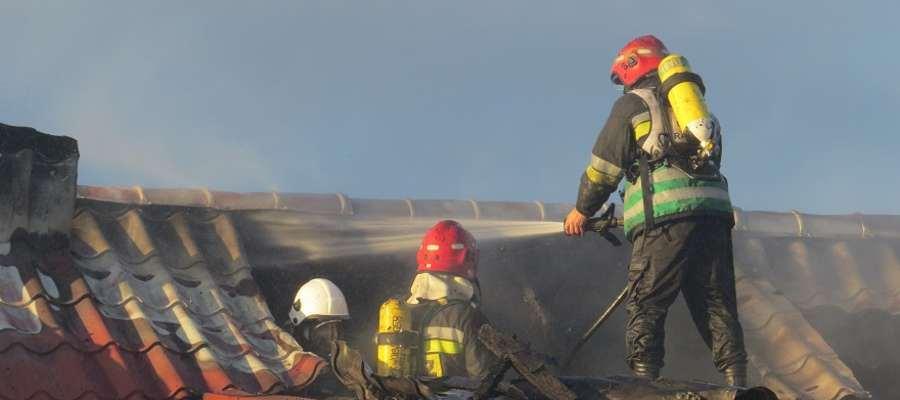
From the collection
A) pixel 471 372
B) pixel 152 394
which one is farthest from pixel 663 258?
pixel 152 394

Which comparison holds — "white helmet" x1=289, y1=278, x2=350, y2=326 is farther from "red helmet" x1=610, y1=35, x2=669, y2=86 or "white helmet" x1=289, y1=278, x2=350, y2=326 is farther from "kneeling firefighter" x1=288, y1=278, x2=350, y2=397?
"red helmet" x1=610, y1=35, x2=669, y2=86

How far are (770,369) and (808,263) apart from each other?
1899mm

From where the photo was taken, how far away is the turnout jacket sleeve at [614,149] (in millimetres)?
5984

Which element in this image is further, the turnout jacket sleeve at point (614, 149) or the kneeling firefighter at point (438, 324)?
the kneeling firefighter at point (438, 324)

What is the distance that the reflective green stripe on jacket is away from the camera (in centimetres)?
585

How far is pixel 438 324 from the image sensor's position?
695 cm

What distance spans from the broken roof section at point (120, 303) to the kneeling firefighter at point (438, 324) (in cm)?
56

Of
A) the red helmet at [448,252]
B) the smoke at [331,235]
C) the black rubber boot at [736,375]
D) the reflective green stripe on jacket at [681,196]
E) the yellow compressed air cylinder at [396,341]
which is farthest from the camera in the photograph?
the smoke at [331,235]

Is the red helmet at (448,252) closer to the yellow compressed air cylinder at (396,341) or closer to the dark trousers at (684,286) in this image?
the yellow compressed air cylinder at (396,341)

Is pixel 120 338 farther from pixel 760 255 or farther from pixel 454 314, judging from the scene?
pixel 760 255

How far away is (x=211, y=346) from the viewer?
20.6ft

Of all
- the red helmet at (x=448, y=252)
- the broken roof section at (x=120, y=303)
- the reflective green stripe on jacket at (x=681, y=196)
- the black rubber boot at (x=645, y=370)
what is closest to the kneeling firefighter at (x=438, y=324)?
the red helmet at (x=448, y=252)

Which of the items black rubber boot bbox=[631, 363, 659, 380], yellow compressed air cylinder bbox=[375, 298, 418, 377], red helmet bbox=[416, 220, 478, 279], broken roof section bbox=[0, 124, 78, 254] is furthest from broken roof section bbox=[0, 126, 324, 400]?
black rubber boot bbox=[631, 363, 659, 380]

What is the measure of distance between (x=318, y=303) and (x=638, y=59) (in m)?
2.39
